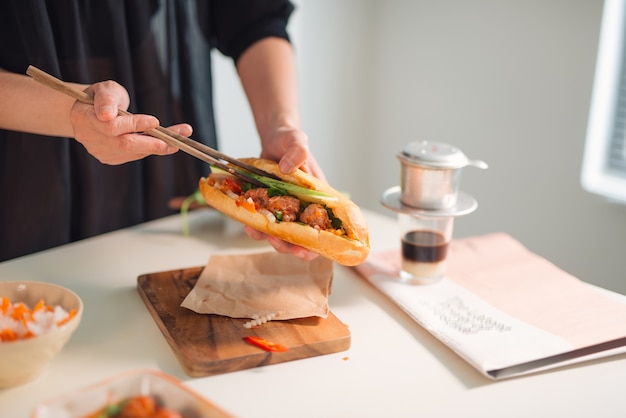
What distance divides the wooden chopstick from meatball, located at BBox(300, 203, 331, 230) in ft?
0.40

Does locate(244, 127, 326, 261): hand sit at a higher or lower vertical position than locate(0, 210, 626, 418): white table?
higher

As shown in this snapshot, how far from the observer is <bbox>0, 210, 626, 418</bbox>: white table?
3.50 feet

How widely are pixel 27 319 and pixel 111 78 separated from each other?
92cm

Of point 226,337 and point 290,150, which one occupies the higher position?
point 290,150

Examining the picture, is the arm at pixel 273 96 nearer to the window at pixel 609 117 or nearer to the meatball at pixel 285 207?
the meatball at pixel 285 207

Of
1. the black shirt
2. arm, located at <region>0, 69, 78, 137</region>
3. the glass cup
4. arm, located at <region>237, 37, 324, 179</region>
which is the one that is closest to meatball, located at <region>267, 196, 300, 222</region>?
arm, located at <region>237, 37, 324, 179</region>

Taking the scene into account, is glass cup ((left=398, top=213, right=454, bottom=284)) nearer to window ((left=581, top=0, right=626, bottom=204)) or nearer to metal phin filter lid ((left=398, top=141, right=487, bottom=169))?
metal phin filter lid ((left=398, top=141, right=487, bottom=169))

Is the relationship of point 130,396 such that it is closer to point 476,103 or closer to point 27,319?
point 27,319

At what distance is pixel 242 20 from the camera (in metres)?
1.96

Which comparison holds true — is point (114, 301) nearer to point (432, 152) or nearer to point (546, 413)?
point (432, 152)

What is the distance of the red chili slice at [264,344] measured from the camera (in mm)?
1181

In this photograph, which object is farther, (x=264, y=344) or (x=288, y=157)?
(x=288, y=157)

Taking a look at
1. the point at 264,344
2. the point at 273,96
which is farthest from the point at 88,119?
the point at 273,96

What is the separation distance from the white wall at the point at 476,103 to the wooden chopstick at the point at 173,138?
1640 mm
